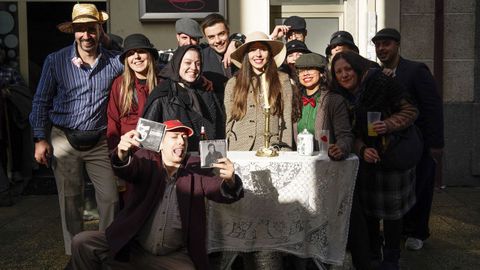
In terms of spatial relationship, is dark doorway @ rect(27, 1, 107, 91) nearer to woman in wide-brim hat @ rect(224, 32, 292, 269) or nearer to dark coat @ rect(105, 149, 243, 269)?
woman in wide-brim hat @ rect(224, 32, 292, 269)

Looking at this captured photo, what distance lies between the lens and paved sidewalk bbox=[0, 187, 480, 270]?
207 inches

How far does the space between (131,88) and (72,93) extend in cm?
51

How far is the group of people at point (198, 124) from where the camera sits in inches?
151

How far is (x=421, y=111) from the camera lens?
5387mm

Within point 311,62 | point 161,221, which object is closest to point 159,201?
point 161,221

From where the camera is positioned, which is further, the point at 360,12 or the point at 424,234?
the point at 360,12

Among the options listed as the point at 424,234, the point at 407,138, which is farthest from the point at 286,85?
the point at 424,234

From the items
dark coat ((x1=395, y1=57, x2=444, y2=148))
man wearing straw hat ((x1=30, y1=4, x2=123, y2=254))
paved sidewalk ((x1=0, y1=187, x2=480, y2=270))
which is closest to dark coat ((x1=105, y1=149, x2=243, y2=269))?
man wearing straw hat ((x1=30, y1=4, x2=123, y2=254))

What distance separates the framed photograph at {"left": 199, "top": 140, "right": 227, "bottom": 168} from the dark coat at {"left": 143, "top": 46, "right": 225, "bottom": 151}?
3.04 feet

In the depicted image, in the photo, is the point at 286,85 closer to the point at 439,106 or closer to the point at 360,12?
the point at 439,106

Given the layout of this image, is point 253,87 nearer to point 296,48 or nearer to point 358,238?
point 296,48

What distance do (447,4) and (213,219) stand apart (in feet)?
16.6

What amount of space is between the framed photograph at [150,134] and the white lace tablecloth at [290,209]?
75 cm

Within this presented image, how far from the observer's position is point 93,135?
504 cm
